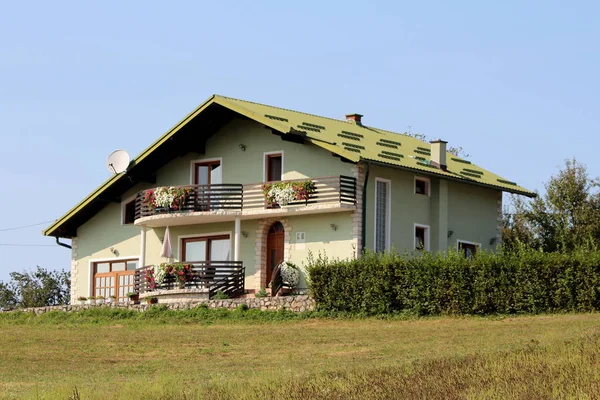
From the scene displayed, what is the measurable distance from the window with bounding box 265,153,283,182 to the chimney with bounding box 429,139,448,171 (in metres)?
5.47

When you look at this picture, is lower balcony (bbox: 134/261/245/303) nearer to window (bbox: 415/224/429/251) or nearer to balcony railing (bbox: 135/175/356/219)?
balcony railing (bbox: 135/175/356/219)

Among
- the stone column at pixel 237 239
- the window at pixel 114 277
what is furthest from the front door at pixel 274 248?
the window at pixel 114 277

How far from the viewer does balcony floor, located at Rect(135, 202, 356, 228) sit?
127 ft

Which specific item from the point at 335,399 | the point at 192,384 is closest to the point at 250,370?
the point at 192,384

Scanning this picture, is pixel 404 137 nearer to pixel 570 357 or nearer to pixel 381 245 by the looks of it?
pixel 381 245

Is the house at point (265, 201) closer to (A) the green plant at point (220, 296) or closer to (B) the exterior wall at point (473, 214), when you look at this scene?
(B) the exterior wall at point (473, 214)

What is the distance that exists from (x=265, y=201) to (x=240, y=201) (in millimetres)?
1060

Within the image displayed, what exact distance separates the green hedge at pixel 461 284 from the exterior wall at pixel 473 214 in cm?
764

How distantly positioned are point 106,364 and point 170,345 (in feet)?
12.4

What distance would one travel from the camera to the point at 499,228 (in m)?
44.9

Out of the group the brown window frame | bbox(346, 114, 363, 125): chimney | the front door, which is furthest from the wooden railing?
bbox(346, 114, 363, 125): chimney

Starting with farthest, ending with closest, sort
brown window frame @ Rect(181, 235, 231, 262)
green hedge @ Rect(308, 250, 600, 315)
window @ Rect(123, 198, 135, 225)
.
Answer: window @ Rect(123, 198, 135, 225) → brown window frame @ Rect(181, 235, 231, 262) → green hedge @ Rect(308, 250, 600, 315)

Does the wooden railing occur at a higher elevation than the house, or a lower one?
lower

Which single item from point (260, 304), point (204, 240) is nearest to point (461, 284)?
point (260, 304)
